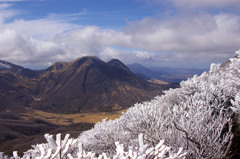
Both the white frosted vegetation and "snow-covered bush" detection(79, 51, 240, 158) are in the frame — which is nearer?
the white frosted vegetation

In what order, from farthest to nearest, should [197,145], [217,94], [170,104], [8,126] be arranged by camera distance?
[8,126] → [170,104] → [217,94] → [197,145]

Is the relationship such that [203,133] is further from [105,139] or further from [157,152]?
[105,139]

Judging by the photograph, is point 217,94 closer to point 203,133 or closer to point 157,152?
point 203,133

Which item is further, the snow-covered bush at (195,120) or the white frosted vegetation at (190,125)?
the snow-covered bush at (195,120)

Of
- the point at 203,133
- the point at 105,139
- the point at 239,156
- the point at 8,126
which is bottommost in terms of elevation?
the point at 8,126

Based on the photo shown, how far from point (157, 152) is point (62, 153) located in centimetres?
179

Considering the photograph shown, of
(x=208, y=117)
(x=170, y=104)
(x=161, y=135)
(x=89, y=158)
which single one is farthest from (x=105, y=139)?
(x=89, y=158)

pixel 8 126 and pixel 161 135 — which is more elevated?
pixel 161 135

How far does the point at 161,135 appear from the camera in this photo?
7699 mm

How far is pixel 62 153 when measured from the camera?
3.15m

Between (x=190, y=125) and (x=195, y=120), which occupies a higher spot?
(x=195, y=120)

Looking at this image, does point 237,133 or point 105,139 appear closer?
point 237,133

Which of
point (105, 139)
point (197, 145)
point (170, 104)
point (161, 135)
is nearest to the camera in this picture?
point (197, 145)

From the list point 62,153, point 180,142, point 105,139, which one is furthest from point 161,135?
point 105,139
